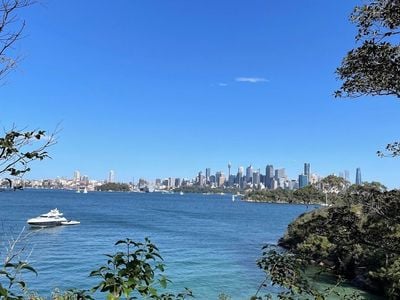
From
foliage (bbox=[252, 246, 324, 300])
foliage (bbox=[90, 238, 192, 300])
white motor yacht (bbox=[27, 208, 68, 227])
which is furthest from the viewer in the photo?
white motor yacht (bbox=[27, 208, 68, 227])

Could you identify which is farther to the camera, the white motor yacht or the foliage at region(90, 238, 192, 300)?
the white motor yacht

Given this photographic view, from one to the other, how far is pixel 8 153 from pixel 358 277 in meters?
26.6

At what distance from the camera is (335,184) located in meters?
61.4

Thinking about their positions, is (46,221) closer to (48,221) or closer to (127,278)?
(48,221)

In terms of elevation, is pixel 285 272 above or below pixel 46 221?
above

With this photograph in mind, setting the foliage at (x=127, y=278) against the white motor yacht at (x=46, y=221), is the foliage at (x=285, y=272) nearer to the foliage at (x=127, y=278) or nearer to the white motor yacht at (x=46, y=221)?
the foliage at (x=127, y=278)

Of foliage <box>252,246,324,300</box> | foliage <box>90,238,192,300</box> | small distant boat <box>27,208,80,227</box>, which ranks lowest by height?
small distant boat <box>27,208,80,227</box>

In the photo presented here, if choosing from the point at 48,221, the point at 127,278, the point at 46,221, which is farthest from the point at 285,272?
the point at 48,221

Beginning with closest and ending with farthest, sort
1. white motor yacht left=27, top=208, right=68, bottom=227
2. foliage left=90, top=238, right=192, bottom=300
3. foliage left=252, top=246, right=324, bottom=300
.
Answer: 1. foliage left=90, top=238, right=192, bottom=300
2. foliage left=252, top=246, right=324, bottom=300
3. white motor yacht left=27, top=208, right=68, bottom=227

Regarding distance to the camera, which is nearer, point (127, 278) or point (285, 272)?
Answer: point (127, 278)

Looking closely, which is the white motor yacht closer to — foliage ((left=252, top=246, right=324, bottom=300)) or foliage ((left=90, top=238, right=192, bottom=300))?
foliage ((left=252, top=246, right=324, bottom=300))

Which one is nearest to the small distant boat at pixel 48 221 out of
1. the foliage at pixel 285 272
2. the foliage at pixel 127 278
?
the foliage at pixel 285 272

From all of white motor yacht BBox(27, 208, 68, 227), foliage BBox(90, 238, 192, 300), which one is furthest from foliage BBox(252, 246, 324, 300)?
white motor yacht BBox(27, 208, 68, 227)

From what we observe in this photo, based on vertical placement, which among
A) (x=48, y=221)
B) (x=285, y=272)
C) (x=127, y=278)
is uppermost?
(x=127, y=278)
